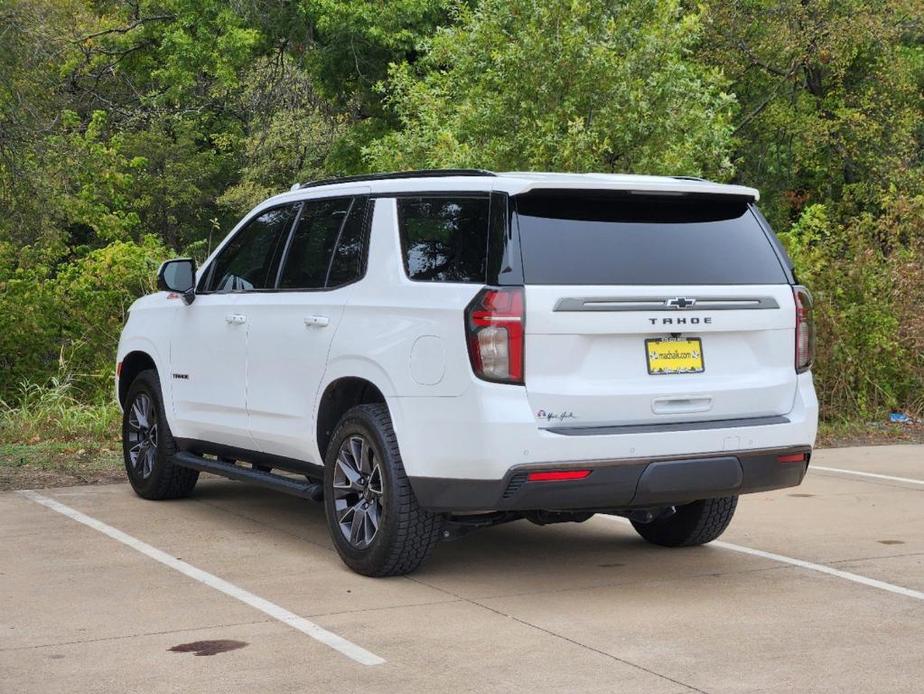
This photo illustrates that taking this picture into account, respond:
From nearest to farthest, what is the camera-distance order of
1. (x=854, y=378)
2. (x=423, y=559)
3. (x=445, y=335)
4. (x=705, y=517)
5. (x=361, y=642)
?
(x=361, y=642)
(x=445, y=335)
(x=423, y=559)
(x=705, y=517)
(x=854, y=378)

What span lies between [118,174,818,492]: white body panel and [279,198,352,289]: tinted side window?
8 centimetres

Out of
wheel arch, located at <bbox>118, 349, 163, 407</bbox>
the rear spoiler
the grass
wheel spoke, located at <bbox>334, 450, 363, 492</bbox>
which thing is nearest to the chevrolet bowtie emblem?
the rear spoiler

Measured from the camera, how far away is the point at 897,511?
925 cm

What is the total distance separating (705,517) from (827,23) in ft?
66.0

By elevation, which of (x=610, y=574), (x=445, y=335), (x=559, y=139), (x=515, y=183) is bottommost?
(x=610, y=574)

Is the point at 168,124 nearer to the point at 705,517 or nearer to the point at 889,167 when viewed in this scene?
the point at 889,167

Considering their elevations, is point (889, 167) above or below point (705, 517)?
above

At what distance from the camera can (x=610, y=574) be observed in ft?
23.7

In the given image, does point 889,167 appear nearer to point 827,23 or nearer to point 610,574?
point 827,23

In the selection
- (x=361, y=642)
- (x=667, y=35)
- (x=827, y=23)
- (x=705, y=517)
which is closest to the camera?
(x=361, y=642)

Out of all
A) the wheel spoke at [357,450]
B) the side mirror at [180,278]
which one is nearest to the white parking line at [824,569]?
the wheel spoke at [357,450]

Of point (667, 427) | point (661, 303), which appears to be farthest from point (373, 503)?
point (661, 303)

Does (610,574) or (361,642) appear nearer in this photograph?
(361,642)

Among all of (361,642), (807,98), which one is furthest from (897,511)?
(807,98)
